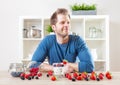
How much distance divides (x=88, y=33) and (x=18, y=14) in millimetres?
1176

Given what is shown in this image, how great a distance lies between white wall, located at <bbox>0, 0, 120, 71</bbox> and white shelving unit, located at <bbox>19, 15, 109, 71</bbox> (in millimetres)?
178

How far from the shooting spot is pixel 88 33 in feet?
13.6

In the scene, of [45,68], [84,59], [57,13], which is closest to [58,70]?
[45,68]

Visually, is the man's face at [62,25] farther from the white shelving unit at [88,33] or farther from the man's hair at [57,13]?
the white shelving unit at [88,33]

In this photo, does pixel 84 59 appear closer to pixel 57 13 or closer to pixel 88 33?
pixel 57 13

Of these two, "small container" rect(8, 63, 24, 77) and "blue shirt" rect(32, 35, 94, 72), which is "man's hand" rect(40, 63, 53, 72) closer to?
"blue shirt" rect(32, 35, 94, 72)

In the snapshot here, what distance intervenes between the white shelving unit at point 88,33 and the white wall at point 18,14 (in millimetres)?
178

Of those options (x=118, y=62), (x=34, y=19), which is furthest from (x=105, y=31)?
(x=34, y=19)

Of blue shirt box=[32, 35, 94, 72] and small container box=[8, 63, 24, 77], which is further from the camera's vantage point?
blue shirt box=[32, 35, 94, 72]

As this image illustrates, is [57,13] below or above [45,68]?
above

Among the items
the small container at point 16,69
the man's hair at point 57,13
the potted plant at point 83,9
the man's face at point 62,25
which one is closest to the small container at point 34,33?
the potted plant at point 83,9

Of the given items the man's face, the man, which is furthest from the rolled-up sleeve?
the man's face

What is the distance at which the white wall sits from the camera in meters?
4.15

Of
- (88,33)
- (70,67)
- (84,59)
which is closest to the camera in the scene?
(70,67)
